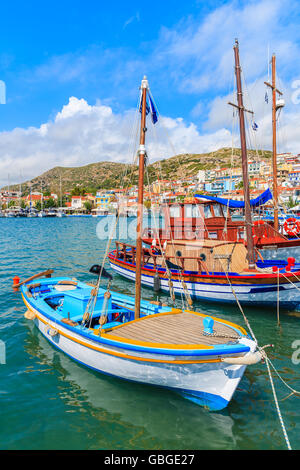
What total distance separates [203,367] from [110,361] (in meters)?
2.39

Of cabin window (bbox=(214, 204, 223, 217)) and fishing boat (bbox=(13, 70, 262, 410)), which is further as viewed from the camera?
cabin window (bbox=(214, 204, 223, 217))

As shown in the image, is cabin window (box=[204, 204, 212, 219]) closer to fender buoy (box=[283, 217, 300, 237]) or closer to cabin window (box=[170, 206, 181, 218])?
cabin window (box=[170, 206, 181, 218])

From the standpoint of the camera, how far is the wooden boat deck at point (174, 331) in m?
5.97

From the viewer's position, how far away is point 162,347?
18.6 ft

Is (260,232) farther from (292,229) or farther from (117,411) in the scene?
(117,411)

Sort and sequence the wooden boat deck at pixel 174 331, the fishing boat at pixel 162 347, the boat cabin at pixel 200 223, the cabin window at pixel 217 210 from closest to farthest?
the fishing boat at pixel 162 347, the wooden boat deck at pixel 174 331, the boat cabin at pixel 200 223, the cabin window at pixel 217 210

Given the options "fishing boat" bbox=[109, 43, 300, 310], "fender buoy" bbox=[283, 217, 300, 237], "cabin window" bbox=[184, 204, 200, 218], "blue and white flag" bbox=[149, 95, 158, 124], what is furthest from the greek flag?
"fender buoy" bbox=[283, 217, 300, 237]

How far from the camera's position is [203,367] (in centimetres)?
558

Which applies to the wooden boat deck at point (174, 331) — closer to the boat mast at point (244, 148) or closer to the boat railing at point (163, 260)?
the boat railing at point (163, 260)

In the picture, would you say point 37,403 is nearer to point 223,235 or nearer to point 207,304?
point 207,304

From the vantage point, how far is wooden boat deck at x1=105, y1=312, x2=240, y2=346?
5969 millimetres

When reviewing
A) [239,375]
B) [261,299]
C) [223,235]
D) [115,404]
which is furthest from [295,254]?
[115,404]

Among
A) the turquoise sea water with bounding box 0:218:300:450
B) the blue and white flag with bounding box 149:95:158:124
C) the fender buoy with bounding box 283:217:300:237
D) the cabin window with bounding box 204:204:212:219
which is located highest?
the blue and white flag with bounding box 149:95:158:124

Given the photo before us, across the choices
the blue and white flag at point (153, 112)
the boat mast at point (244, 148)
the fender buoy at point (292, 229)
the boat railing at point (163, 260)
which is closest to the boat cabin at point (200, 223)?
the boat railing at point (163, 260)
